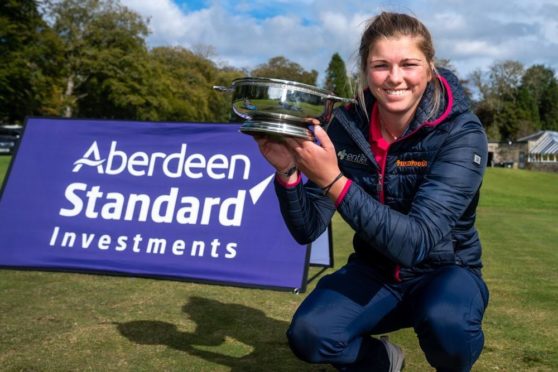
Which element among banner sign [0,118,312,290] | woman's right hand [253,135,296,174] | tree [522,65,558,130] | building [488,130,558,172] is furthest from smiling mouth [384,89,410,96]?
tree [522,65,558,130]

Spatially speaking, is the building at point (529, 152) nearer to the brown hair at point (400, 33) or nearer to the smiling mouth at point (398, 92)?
the brown hair at point (400, 33)

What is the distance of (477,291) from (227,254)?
120 inches

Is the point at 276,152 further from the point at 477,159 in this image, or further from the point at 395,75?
the point at 477,159

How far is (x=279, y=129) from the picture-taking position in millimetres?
2256

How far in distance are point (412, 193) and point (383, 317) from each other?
2.15 feet

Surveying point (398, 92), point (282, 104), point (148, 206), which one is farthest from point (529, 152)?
point (282, 104)

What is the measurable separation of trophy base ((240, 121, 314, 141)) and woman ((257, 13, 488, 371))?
3 cm

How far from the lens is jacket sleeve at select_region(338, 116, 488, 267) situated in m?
2.24

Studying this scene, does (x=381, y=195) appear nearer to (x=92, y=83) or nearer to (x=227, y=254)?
(x=227, y=254)

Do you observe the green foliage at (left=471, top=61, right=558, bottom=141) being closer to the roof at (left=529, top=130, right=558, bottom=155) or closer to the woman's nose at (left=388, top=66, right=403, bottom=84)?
the roof at (left=529, top=130, right=558, bottom=155)

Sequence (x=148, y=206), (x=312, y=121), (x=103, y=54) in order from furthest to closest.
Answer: (x=103, y=54), (x=148, y=206), (x=312, y=121)

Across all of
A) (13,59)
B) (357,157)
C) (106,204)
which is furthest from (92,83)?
(357,157)

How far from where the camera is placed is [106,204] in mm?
5855

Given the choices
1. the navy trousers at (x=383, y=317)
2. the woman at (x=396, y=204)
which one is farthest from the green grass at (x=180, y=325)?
the woman at (x=396, y=204)
